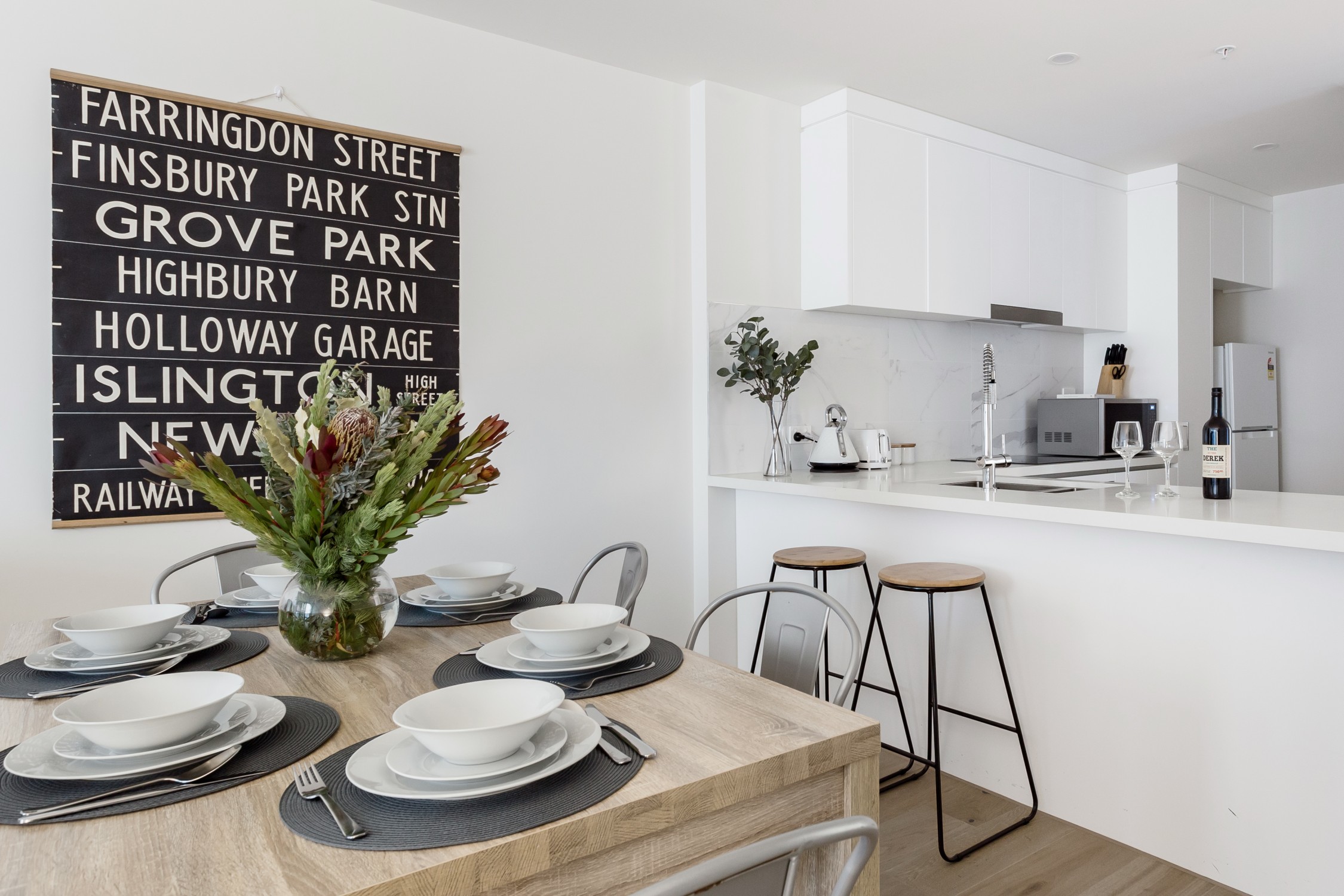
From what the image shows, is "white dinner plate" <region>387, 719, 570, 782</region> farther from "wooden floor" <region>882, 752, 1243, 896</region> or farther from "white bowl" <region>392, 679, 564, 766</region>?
"wooden floor" <region>882, 752, 1243, 896</region>

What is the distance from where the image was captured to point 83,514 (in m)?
2.24

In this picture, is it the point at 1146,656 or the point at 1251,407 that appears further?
the point at 1251,407

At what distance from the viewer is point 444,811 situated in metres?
0.89

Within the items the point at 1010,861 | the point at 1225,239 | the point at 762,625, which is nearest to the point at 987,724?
the point at 1010,861

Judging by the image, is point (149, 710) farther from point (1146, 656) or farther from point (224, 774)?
point (1146, 656)

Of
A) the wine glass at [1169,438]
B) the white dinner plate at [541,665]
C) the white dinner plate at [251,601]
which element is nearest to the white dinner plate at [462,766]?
the white dinner plate at [541,665]

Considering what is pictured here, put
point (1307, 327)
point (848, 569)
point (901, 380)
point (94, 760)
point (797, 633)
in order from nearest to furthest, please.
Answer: point (94, 760) < point (797, 633) < point (848, 569) < point (901, 380) < point (1307, 327)

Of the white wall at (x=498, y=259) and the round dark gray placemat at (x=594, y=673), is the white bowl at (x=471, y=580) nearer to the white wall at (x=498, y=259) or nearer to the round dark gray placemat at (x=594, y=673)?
the round dark gray placemat at (x=594, y=673)

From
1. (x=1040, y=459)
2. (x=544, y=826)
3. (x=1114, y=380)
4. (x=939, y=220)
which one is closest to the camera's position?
(x=544, y=826)

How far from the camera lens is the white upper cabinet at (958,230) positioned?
3.71 meters

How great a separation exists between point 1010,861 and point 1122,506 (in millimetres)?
952

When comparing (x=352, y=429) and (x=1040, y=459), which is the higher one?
(x=352, y=429)

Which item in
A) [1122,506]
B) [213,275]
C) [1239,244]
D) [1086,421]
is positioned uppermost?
[1239,244]

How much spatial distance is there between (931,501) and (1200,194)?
3.26 metres
